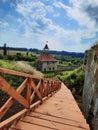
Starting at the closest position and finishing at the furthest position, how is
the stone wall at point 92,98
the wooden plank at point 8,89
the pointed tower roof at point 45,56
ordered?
the wooden plank at point 8,89 < the stone wall at point 92,98 < the pointed tower roof at point 45,56

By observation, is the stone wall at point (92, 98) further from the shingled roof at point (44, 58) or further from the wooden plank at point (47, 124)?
the shingled roof at point (44, 58)

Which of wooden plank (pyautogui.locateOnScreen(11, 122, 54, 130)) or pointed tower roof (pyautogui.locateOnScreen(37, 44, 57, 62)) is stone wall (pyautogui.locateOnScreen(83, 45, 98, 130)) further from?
pointed tower roof (pyautogui.locateOnScreen(37, 44, 57, 62))

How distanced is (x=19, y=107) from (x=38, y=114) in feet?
22.9

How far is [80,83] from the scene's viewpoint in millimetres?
23219

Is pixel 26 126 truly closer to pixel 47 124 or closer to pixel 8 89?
pixel 47 124

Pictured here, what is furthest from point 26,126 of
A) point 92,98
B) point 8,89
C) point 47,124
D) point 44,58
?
point 44,58

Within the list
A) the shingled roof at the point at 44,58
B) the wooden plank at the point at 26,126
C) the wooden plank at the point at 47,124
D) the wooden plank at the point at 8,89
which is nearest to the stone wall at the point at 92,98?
the wooden plank at the point at 47,124

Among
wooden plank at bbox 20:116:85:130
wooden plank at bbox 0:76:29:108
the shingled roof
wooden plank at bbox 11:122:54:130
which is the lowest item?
the shingled roof

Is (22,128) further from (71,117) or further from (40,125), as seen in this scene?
(71,117)

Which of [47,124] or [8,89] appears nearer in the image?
[8,89]

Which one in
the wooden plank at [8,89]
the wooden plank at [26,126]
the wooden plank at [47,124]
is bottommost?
the wooden plank at [47,124]

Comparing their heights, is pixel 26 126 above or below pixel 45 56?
above

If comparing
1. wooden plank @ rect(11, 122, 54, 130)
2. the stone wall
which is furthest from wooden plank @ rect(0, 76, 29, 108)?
the stone wall

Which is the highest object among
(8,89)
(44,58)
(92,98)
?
(8,89)
